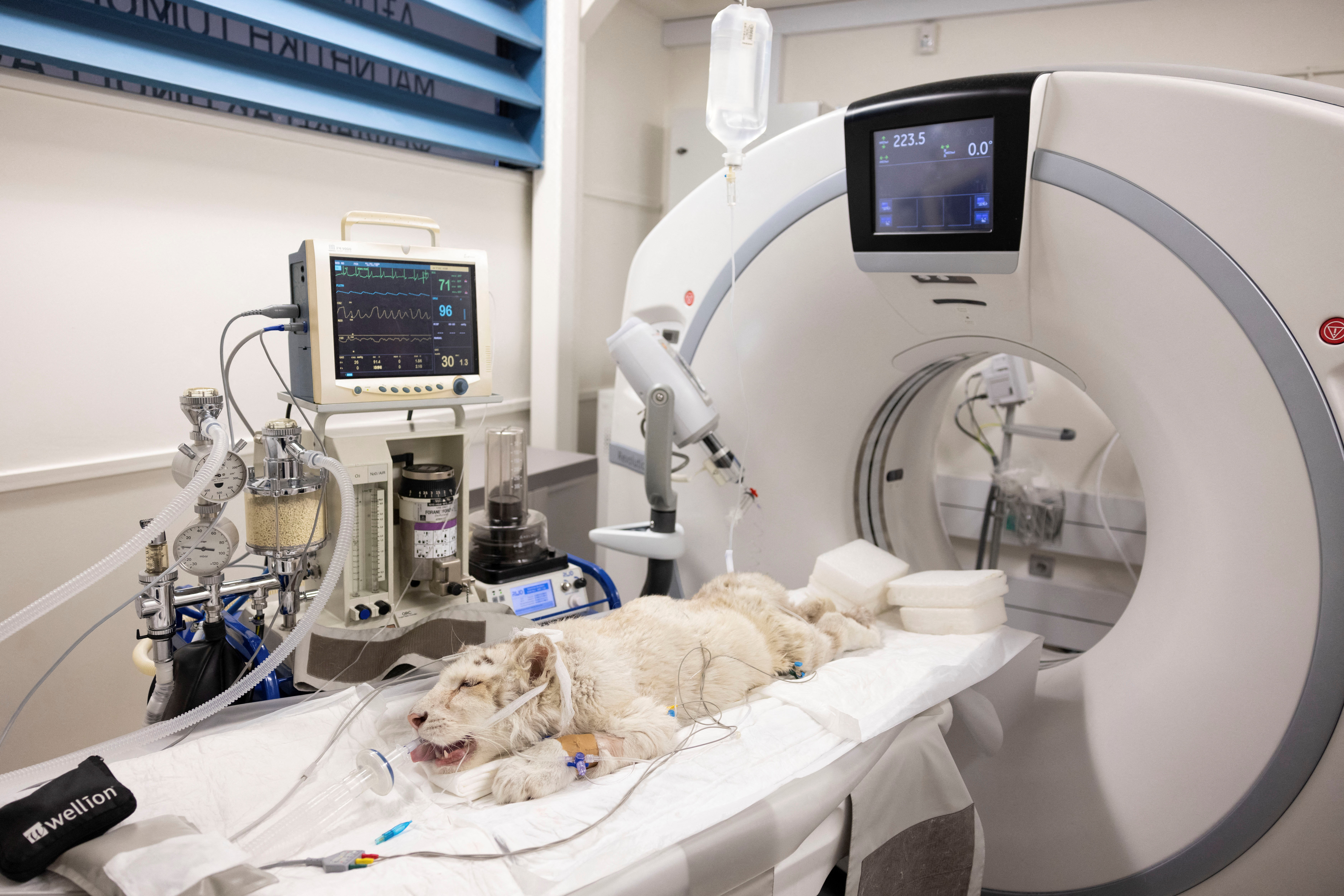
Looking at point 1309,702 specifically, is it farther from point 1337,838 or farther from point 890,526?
point 890,526

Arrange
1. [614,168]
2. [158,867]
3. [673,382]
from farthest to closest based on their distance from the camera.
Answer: [614,168] < [673,382] < [158,867]

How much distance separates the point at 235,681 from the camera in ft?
3.74

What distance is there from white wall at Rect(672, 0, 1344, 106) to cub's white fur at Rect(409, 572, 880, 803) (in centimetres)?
204

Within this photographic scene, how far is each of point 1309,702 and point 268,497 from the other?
1.57 m

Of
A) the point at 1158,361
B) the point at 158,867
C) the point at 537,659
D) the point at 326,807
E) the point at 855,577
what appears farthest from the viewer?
the point at 855,577

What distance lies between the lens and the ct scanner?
115 cm

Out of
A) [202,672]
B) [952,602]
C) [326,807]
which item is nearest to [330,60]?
[202,672]

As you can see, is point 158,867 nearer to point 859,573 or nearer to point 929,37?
point 859,573

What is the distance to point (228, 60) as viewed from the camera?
191 cm

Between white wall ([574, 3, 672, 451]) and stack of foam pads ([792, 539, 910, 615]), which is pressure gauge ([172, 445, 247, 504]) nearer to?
stack of foam pads ([792, 539, 910, 615])

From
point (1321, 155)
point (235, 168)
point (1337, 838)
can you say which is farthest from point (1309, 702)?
point (235, 168)

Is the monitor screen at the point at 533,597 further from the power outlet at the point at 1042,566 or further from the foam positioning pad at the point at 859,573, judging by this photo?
the power outlet at the point at 1042,566

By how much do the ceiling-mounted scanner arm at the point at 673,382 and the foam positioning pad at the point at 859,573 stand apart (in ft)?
1.09

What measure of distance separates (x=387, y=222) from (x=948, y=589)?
49.6 inches
